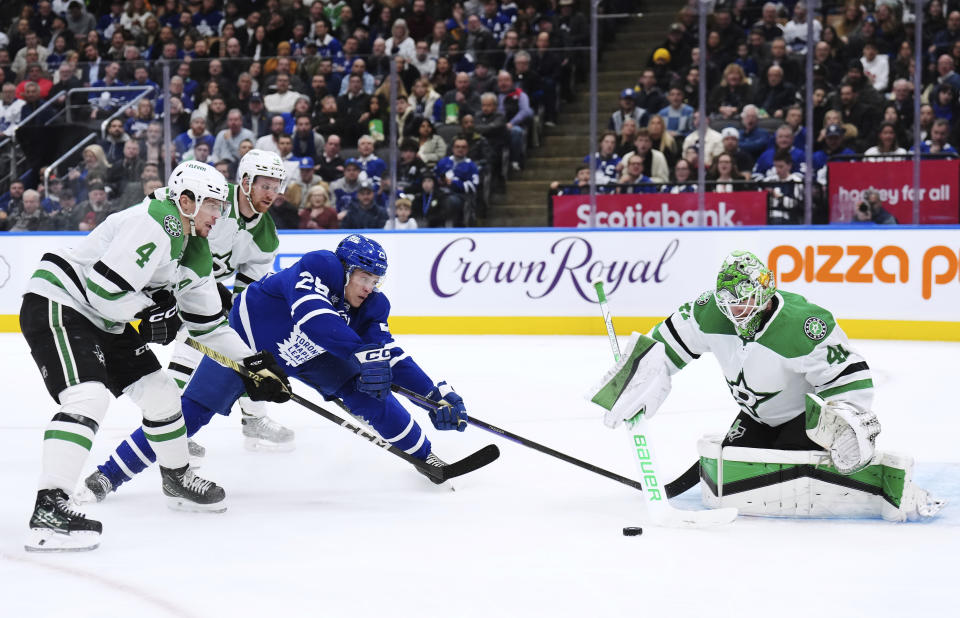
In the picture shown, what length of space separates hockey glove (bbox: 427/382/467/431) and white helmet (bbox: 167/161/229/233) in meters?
Result: 1.04

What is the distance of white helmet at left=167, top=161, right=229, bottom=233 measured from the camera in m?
3.43

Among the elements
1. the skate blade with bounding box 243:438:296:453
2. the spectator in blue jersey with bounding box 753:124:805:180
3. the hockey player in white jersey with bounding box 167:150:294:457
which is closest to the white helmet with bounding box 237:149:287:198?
the hockey player in white jersey with bounding box 167:150:294:457

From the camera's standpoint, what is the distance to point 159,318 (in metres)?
3.63

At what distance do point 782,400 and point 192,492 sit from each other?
6.21ft

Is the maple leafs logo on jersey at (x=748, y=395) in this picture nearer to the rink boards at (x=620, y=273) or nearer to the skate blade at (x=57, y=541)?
A: the skate blade at (x=57, y=541)

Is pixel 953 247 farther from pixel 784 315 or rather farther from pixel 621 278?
pixel 784 315

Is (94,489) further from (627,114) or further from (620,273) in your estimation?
(627,114)

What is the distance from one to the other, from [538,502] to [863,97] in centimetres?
615

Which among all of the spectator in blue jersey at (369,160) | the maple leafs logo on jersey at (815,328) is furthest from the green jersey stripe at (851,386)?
the spectator in blue jersey at (369,160)

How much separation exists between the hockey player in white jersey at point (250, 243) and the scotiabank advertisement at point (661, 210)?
444cm

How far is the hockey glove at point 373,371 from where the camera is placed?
3822mm

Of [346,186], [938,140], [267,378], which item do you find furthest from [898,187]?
[267,378]

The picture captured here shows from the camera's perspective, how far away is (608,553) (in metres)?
3.22

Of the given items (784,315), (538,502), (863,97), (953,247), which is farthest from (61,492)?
(863,97)
